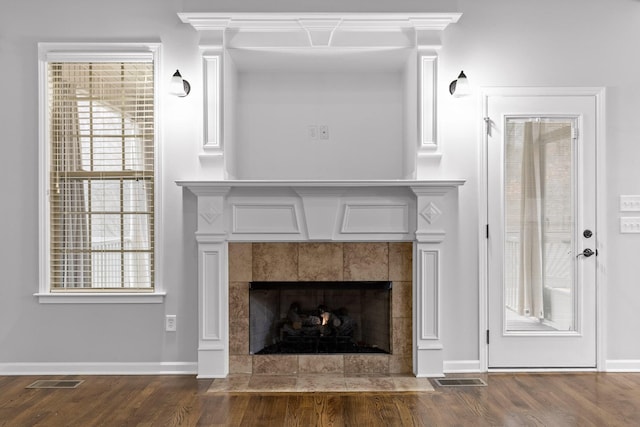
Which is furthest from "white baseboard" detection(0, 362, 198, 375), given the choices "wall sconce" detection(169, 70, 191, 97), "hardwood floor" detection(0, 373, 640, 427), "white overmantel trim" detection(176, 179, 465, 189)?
"wall sconce" detection(169, 70, 191, 97)

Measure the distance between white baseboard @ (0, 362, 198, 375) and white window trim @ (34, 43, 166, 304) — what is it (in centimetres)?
46

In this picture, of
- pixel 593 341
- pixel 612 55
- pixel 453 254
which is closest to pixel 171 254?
pixel 453 254

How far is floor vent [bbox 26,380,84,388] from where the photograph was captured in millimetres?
3621

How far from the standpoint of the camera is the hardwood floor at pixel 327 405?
299 centimetres

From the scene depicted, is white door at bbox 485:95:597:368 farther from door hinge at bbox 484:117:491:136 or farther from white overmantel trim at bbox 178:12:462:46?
white overmantel trim at bbox 178:12:462:46

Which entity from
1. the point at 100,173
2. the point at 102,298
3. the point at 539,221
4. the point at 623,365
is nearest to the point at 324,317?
the point at 102,298

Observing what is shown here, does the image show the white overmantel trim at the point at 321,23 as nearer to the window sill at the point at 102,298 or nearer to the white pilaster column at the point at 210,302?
the white pilaster column at the point at 210,302

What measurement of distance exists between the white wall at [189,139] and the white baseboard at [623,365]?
0.03 metres

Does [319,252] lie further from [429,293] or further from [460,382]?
[460,382]

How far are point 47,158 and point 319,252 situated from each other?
2.12m

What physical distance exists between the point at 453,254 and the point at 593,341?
1.21m

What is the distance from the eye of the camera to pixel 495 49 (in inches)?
155

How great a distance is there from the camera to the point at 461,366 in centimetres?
391

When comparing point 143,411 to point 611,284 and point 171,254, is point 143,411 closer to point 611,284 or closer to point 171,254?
point 171,254
